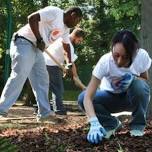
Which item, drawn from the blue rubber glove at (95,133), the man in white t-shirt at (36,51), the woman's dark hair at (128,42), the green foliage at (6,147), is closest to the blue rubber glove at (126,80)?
the woman's dark hair at (128,42)

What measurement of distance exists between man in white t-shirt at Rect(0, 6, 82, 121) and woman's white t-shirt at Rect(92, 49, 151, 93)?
190 centimetres

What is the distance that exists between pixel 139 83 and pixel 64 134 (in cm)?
102

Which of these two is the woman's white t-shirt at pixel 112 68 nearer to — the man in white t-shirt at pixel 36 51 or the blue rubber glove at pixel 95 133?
the blue rubber glove at pixel 95 133

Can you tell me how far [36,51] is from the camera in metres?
6.66

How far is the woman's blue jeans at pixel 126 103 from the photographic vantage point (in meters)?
4.53

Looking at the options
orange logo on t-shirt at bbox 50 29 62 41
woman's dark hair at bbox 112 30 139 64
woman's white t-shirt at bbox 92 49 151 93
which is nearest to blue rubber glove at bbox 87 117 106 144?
woman's white t-shirt at bbox 92 49 151 93

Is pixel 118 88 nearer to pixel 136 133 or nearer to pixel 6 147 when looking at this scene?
pixel 136 133

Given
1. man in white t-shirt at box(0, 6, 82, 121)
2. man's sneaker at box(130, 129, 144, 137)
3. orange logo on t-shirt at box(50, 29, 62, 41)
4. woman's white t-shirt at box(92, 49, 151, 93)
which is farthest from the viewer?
orange logo on t-shirt at box(50, 29, 62, 41)

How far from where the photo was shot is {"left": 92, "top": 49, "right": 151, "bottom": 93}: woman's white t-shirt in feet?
14.8

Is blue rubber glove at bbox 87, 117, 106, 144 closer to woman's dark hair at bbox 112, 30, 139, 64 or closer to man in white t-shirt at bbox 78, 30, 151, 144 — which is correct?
man in white t-shirt at bbox 78, 30, 151, 144

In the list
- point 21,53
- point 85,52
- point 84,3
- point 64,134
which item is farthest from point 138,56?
point 85,52

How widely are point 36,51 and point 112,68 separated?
2.29 metres

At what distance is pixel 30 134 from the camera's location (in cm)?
525

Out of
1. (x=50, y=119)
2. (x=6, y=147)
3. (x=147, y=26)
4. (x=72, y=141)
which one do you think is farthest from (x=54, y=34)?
(x=6, y=147)
